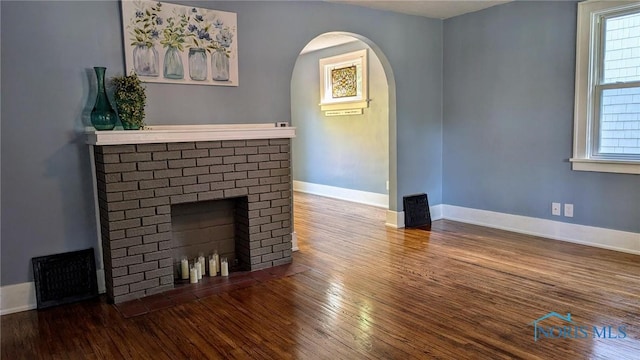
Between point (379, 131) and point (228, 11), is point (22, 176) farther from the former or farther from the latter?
point (379, 131)

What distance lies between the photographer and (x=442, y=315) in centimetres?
258

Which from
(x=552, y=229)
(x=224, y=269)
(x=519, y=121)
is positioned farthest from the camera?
(x=519, y=121)

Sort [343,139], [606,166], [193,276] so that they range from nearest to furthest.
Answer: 1. [193,276]
2. [606,166]
3. [343,139]

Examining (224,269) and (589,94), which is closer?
(224,269)

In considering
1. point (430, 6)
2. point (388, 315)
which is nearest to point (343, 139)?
point (430, 6)

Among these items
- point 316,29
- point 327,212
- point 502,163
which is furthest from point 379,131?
point 316,29

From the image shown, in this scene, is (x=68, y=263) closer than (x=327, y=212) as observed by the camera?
Yes

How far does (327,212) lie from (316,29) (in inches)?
96.1

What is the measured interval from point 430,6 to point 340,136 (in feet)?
8.55

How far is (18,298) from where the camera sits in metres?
2.82

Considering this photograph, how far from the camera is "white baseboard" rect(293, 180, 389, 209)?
599 cm

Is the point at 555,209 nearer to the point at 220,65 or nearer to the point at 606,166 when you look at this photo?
the point at 606,166

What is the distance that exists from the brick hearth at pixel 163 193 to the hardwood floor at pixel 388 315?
303 mm

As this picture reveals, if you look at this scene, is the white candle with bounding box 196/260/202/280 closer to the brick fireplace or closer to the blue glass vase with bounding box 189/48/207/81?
the brick fireplace
